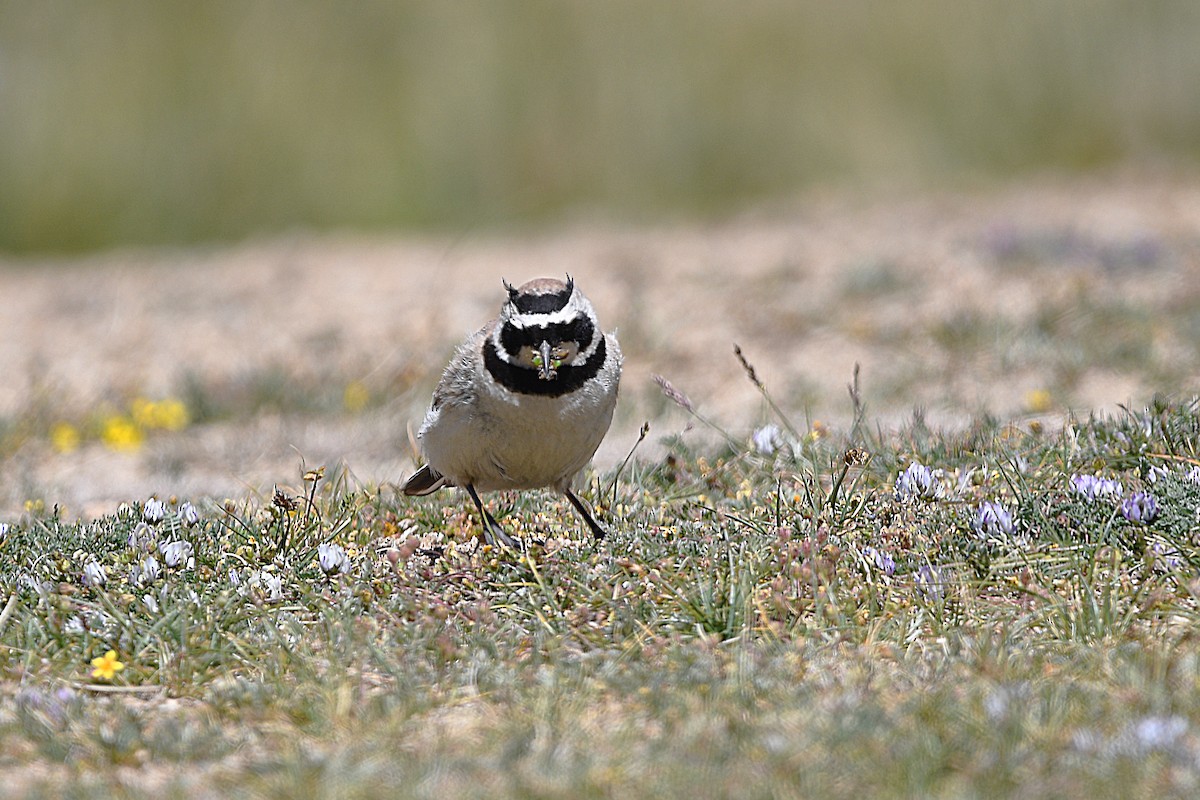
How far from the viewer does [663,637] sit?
11.8 feet

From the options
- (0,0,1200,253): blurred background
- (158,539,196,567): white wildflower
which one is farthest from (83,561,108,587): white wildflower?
(0,0,1200,253): blurred background

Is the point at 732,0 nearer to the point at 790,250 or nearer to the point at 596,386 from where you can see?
the point at 790,250

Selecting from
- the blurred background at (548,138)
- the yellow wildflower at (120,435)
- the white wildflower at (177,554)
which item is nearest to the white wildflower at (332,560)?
the white wildflower at (177,554)

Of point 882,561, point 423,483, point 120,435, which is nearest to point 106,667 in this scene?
point 423,483

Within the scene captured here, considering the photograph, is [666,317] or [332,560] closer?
[332,560]

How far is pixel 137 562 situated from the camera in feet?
13.1

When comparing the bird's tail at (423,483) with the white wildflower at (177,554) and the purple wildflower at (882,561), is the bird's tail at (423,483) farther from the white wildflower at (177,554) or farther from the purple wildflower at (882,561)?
the purple wildflower at (882,561)

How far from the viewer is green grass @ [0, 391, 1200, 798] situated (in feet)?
9.16

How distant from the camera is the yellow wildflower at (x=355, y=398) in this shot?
7.33m

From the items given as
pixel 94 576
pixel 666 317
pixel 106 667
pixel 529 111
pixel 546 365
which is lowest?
pixel 106 667

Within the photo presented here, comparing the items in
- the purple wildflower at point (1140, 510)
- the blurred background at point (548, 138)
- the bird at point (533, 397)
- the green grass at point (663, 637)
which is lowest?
the green grass at point (663, 637)

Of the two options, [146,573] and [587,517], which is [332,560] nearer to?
[146,573]

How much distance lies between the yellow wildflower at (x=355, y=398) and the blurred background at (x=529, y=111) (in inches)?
190

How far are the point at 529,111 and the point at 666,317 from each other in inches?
177
